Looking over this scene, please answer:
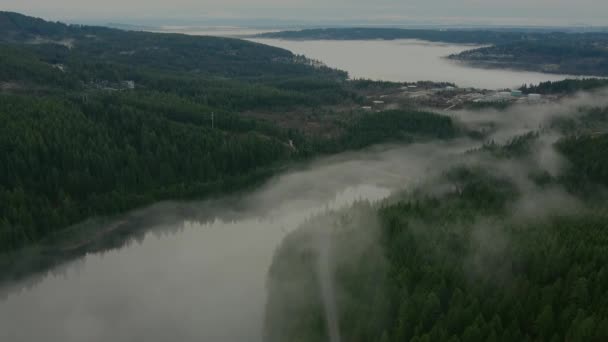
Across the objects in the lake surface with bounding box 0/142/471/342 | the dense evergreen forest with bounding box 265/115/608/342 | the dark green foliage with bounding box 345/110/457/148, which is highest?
the dark green foliage with bounding box 345/110/457/148

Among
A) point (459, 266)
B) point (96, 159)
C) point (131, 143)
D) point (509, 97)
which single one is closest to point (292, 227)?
point (459, 266)

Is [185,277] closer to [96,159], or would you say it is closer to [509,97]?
[96,159]

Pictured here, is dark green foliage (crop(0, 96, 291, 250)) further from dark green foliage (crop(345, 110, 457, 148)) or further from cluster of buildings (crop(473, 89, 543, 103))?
cluster of buildings (crop(473, 89, 543, 103))

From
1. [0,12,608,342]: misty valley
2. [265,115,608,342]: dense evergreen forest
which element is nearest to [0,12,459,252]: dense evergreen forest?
[0,12,608,342]: misty valley

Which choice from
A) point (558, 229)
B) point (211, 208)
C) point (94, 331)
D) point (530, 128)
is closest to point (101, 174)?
point (211, 208)

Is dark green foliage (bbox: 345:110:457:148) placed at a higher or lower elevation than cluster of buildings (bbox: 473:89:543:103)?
lower

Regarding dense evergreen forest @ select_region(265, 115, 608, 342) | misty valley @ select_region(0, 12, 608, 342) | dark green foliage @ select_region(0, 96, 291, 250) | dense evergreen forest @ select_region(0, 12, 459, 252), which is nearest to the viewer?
dense evergreen forest @ select_region(265, 115, 608, 342)

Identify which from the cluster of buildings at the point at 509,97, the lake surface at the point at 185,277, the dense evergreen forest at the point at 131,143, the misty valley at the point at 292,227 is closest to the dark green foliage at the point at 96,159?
the dense evergreen forest at the point at 131,143
